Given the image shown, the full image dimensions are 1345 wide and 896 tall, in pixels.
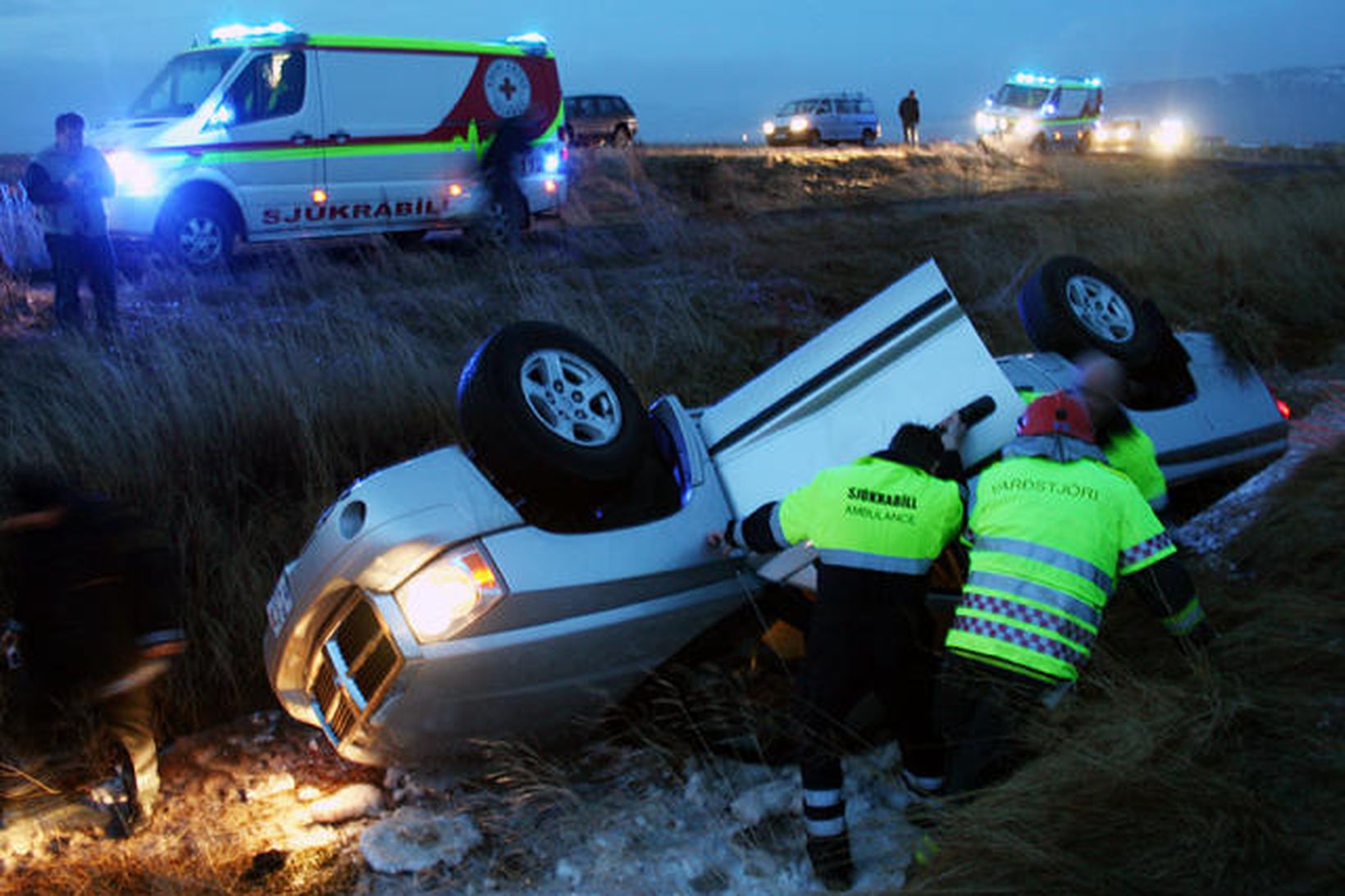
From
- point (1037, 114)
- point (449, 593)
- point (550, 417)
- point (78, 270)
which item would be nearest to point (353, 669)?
point (449, 593)

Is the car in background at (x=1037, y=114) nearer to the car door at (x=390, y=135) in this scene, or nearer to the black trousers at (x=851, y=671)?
the car door at (x=390, y=135)

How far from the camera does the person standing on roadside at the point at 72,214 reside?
8242mm

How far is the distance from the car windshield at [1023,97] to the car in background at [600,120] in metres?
10.3

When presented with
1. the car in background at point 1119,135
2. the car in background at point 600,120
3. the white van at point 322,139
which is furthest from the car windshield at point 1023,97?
the white van at point 322,139

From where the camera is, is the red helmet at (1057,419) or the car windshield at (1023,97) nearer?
the red helmet at (1057,419)

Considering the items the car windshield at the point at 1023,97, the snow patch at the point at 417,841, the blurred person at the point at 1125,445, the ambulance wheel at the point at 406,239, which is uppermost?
the car windshield at the point at 1023,97

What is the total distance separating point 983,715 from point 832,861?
2.03 feet

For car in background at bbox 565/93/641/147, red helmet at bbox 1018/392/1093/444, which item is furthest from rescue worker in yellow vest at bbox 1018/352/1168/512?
car in background at bbox 565/93/641/147

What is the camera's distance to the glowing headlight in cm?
997

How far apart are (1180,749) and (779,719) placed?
4.33 feet

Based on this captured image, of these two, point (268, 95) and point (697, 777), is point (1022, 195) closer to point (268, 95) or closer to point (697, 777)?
point (268, 95)

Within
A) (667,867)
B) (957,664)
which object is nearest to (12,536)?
(667,867)

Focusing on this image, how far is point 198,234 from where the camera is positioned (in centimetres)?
1044

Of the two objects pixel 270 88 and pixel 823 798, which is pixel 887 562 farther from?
pixel 270 88
